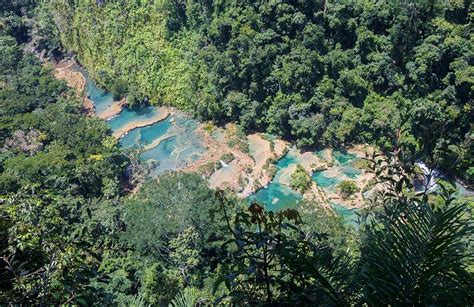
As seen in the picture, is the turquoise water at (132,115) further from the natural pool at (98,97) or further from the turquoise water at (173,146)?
the natural pool at (98,97)

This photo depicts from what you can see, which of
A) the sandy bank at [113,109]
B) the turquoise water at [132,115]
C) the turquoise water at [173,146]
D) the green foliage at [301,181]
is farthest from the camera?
the sandy bank at [113,109]

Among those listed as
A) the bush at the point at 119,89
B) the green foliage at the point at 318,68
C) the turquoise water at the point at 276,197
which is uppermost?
the green foliage at the point at 318,68

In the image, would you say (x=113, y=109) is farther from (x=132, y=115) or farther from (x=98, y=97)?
(x=98, y=97)

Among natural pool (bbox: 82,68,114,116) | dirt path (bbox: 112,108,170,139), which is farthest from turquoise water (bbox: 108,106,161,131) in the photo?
natural pool (bbox: 82,68,114,116)

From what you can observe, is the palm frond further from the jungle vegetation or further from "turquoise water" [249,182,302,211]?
"turquoise water" [249,182,302,211]

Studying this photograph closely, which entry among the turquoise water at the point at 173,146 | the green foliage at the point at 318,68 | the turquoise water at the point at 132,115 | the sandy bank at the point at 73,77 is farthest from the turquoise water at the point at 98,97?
the turquoise water at the point at 173,146
